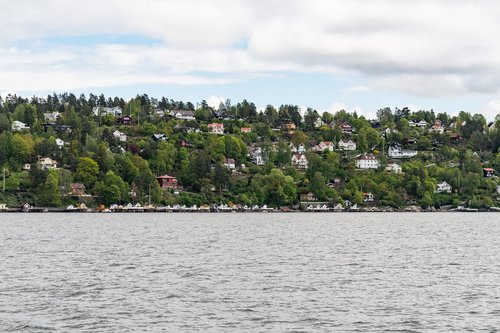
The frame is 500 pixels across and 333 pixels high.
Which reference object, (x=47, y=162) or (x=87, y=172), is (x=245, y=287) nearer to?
(x=87, y=172)

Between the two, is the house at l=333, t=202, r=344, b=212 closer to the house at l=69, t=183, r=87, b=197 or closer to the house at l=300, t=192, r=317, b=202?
the house at l=300, t=192, r=317, b=202

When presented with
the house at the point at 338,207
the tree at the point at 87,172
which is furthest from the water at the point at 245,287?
the house at the point at 338,207

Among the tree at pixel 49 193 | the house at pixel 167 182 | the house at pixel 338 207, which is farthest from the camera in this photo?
the house at pixel 338 207

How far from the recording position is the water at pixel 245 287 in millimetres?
33344

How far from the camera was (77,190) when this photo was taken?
170125 millimetres

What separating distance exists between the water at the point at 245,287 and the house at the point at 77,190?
96063mm

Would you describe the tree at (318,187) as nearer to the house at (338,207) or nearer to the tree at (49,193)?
the house at (338,207)

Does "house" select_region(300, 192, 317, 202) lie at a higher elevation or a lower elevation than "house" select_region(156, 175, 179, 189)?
lower

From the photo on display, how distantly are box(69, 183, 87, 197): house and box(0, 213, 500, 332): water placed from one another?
96063mm

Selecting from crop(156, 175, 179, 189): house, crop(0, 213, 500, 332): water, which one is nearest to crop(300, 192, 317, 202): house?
crop(156, 175, 179, 189): house

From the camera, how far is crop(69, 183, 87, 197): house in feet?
554

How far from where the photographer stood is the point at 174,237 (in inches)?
3324

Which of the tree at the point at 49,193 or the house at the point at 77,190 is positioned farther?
the house at the point at 77,190

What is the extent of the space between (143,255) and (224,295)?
74.1 ft
